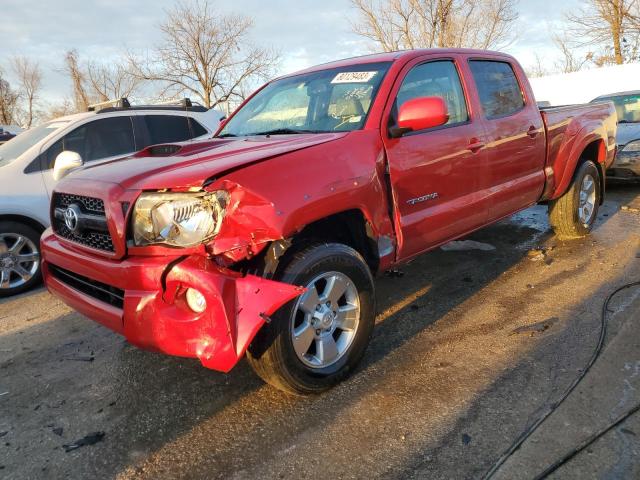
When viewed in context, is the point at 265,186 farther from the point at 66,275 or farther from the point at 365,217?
the point at 66,275

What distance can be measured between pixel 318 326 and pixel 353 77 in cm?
178

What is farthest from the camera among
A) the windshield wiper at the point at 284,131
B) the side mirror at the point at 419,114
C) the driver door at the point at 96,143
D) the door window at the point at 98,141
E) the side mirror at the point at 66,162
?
the door window at the point at 98,141

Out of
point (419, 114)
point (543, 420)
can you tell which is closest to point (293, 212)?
point (419, 114)

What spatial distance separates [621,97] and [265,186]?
9.00m

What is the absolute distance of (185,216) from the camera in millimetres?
2246

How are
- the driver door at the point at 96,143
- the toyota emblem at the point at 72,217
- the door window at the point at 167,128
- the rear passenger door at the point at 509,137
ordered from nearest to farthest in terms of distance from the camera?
1. the toyota emblem at the point at 72,217
2. the rear passenger door at the point at 509,137
3. the driver door at the point at 96,143
4. the door window at the point at 167,128

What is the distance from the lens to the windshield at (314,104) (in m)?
3.13

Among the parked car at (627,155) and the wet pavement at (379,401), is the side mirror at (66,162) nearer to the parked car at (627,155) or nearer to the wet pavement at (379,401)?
the wet pavement at (379,401)

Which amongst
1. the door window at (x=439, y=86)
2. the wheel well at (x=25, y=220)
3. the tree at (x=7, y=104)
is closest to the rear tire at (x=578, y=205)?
the door window at (x=439, y=86)

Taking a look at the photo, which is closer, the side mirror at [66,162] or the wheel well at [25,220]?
the side mirror at [66,162]

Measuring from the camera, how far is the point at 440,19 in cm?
2105

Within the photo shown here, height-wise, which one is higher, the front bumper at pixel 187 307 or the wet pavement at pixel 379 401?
the front bumper at pixel 187 307

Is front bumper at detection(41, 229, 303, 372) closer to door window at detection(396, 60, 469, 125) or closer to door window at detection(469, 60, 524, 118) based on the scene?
door window at detection(396, 60, 469, 125)

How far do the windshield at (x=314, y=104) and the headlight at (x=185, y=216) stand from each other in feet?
3.63
